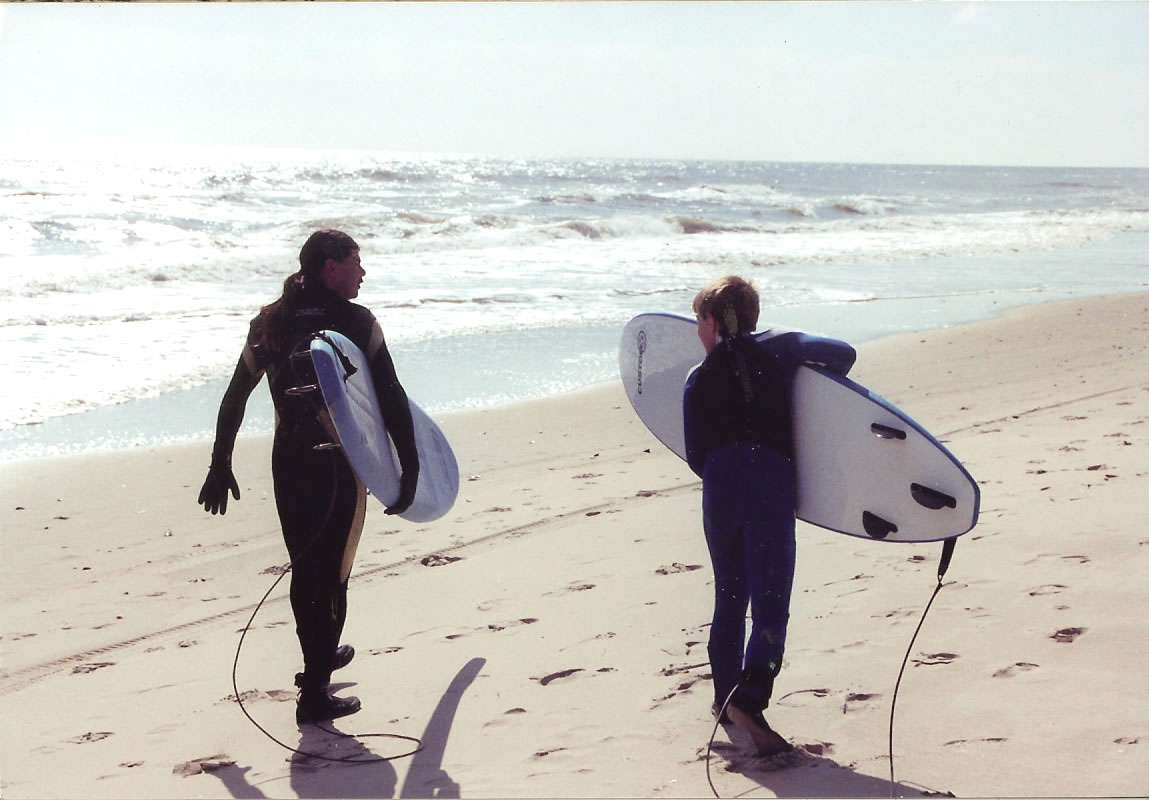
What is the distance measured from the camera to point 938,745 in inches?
113

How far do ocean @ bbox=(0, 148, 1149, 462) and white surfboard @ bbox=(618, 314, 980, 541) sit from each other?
501 cm

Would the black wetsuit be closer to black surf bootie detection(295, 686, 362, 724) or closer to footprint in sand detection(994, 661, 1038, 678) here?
black surf bootie detection(295, 686, 362, 724)

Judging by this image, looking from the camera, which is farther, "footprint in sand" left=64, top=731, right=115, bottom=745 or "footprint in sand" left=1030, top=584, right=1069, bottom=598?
"footprint in sand" left=1030, top=584, right=1069, bottom=598

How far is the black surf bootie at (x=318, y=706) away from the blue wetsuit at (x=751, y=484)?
3.99 feet

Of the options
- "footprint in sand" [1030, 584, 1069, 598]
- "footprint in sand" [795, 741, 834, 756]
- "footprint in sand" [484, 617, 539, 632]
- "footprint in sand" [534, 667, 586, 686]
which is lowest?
"footprint in sand" [484, 617, 539, 632]

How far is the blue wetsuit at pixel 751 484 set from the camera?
289cm

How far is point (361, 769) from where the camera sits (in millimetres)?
2988

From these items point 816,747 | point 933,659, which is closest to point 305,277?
point 816,747

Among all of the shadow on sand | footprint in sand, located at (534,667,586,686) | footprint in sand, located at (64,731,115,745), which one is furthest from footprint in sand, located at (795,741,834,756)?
footprint in sand, located at (64,731,115,745)

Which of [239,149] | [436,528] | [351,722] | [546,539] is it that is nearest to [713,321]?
[351,722]

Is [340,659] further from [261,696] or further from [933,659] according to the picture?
[933,659]

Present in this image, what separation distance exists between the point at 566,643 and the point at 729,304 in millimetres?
1434

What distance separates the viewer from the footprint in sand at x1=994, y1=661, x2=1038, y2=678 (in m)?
3.18

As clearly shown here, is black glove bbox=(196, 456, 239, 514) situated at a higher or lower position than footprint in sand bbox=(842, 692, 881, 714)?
higher
